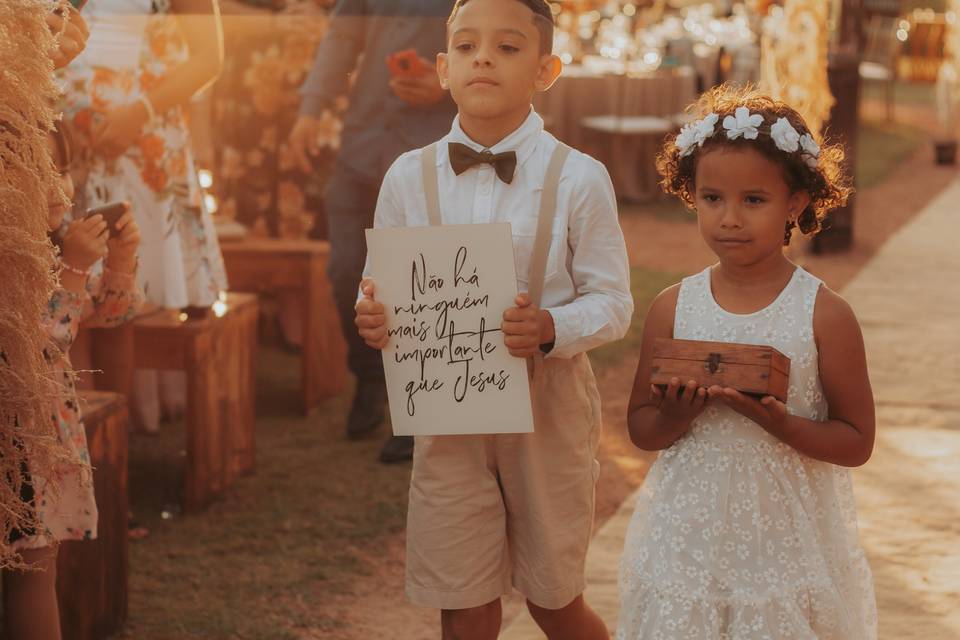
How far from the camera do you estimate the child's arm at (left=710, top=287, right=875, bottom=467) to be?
Result: 234 cm

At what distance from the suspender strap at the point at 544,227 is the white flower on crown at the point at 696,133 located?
9.6 inches

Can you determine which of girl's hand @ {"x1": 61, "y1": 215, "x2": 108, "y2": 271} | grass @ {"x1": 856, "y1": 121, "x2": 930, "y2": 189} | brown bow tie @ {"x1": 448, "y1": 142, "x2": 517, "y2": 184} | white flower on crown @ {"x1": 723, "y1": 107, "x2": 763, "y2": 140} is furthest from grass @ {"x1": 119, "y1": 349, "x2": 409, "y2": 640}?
grass @ {"x1": 856, "y1": 121, "x2": 930, "y2": 189}

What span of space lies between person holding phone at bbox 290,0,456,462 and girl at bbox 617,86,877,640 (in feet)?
7.59

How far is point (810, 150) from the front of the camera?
2.37 meters

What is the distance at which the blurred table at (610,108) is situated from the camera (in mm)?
12305

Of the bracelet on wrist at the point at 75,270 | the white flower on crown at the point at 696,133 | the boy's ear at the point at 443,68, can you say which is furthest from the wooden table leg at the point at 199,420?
the white flower on crown at the point at 696,133

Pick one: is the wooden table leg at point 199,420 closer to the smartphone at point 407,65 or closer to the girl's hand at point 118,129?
the girl's hand at point 118,129

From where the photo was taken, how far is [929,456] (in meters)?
4.89

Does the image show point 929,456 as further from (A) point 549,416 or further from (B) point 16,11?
(B) point 16,11

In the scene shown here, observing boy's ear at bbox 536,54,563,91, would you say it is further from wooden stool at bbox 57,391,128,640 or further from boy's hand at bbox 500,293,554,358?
wooden stool at bbox 57,391,128,640

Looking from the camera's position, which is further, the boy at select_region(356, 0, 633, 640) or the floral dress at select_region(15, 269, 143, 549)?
the floral dress at select_region(15, 269, 143, 549)

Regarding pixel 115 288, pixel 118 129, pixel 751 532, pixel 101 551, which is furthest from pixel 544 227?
pixel 118 129

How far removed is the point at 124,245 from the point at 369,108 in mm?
1795

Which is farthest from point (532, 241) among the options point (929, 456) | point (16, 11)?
point (929, 456)
